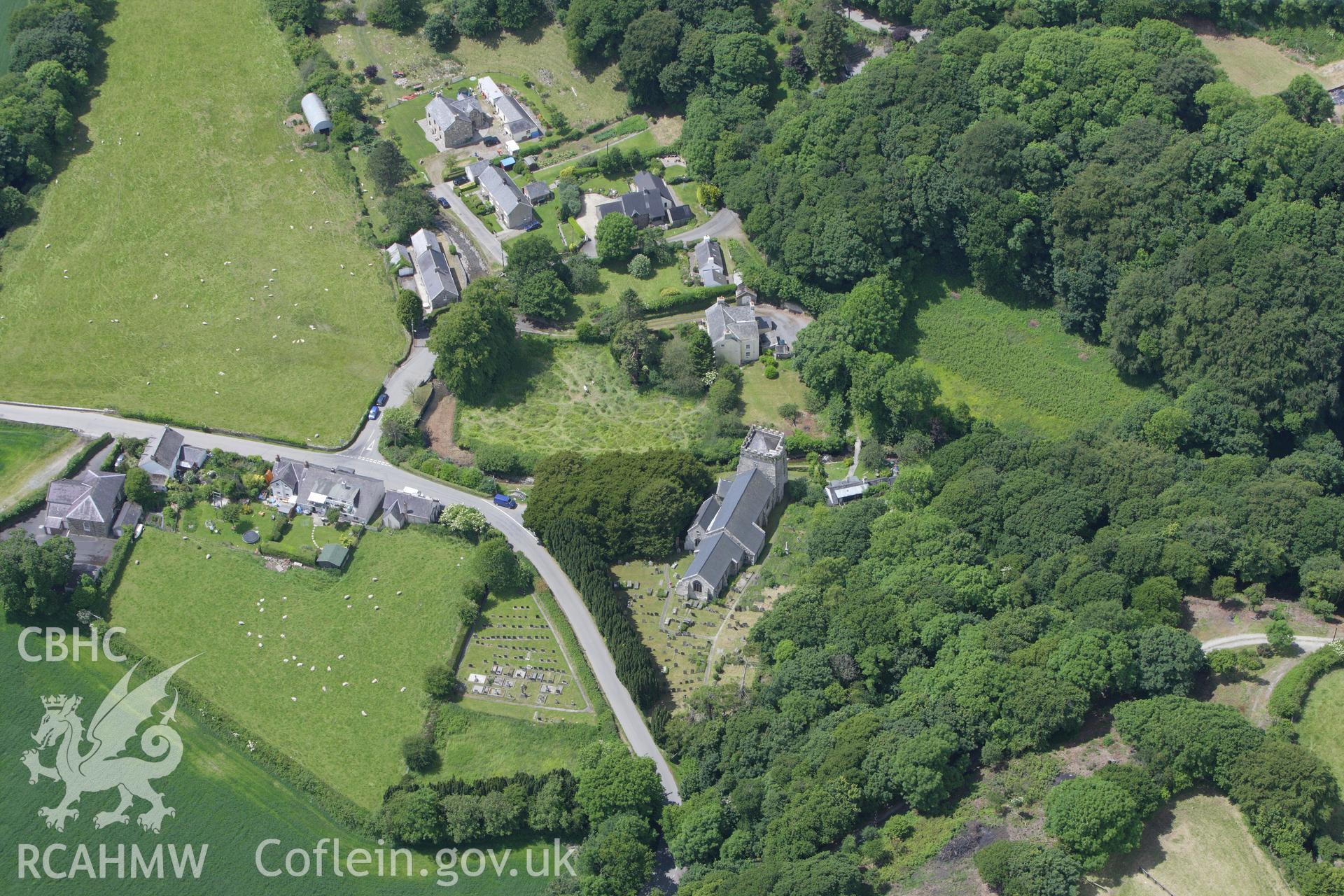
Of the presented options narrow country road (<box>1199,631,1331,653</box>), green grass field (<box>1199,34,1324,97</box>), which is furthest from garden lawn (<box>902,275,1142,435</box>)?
green grass field (<box>1199,34,1324,97</box>)

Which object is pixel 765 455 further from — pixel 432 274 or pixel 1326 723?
pixel 1326 723

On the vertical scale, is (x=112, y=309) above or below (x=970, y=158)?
below

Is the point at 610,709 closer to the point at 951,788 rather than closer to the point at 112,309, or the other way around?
the point at 951,788

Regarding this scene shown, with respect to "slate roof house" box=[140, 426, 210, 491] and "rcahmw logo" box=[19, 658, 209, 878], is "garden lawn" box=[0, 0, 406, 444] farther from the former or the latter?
"rcahmw logo" box=[19, 658, 209, 878]

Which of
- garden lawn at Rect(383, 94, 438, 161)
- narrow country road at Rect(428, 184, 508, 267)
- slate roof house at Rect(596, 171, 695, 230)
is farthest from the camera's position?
garden lawn at Rect(383, 94, 438, 161)

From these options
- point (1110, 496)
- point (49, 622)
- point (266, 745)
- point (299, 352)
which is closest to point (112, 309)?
point (299, 352)

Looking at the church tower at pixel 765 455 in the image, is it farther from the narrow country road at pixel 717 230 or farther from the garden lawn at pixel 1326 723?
the garden lawn at pixel 1326 723
